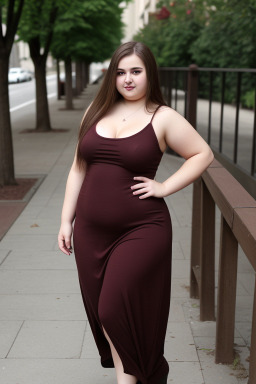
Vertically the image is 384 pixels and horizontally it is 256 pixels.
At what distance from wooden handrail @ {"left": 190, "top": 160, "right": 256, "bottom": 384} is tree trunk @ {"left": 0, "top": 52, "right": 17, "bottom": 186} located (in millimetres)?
5062

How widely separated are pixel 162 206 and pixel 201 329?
5.59ft

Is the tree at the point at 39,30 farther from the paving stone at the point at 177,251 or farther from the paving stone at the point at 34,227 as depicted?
the paving stone at the point at 177,251

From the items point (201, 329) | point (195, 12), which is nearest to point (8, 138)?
point (201, 329)

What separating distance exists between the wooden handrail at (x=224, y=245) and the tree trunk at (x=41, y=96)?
13.3m

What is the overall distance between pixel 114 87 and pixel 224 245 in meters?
1.09

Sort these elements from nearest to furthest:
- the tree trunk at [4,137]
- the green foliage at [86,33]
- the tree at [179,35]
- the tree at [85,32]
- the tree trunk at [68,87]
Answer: the tree trunk at [4,137] → the tree at [85,32] → the green foliage at [86,33] → the tree trunk at [68,87] → the tree at [179,35]

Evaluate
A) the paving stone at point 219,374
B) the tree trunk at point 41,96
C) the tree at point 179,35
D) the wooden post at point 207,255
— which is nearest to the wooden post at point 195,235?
the wooden post at point 207,255

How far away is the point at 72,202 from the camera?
300 cm

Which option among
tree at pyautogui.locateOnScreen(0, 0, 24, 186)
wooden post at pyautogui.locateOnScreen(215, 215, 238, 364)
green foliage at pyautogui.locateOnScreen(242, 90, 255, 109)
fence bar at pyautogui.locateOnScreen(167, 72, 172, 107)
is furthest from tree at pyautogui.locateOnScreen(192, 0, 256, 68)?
wooden post at pyautogui.locateOnScreen(215, 215, 238, 364)

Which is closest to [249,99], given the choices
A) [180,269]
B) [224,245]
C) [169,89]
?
[180,269]

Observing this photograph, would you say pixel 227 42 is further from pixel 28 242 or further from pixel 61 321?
pixel 61 321

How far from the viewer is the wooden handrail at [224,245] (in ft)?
8.58

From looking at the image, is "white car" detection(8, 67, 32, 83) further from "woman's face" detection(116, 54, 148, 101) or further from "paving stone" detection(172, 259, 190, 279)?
"woman's face" detection(116, 54, 148, 101)

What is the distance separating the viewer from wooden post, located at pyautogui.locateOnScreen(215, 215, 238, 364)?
338 centimetres
